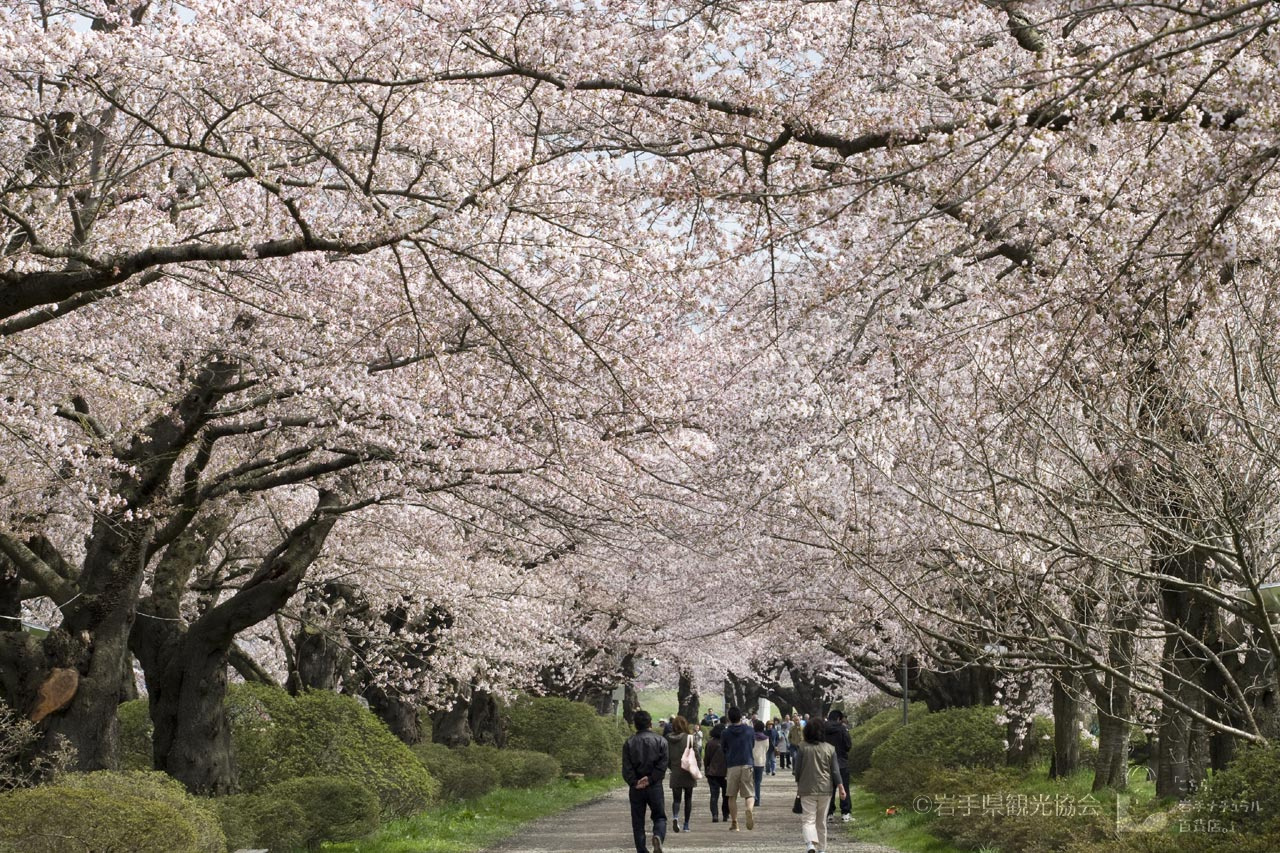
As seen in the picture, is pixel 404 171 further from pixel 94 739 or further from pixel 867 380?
pixel 94 739

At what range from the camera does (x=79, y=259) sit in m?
8.09

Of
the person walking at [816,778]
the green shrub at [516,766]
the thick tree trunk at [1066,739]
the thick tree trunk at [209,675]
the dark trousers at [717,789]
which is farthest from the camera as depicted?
the green shrub at [516,766]

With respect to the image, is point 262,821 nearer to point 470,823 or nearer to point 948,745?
point 470,823

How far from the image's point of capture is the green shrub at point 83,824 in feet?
28.5

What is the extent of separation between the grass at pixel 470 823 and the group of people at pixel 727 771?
233cm

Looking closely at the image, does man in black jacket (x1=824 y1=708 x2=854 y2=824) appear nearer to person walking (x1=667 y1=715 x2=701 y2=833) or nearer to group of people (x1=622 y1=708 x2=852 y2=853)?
group of people (x1=622 y1=708 x2=852 y2=853)

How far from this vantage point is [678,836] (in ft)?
63.0

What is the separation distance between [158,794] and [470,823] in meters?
10.1

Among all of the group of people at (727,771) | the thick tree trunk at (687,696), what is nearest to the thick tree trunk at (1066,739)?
the group of people at (727,771)

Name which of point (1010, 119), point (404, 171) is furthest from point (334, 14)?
point (1010, 119)

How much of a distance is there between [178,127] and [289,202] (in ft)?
8.33

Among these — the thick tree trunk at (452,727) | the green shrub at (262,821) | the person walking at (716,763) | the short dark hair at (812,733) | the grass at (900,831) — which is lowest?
the grass at (900,831)

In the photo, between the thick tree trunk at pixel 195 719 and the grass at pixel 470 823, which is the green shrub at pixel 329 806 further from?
the thick tree trunk at pixel 195 719

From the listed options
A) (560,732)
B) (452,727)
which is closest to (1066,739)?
(452,727)
